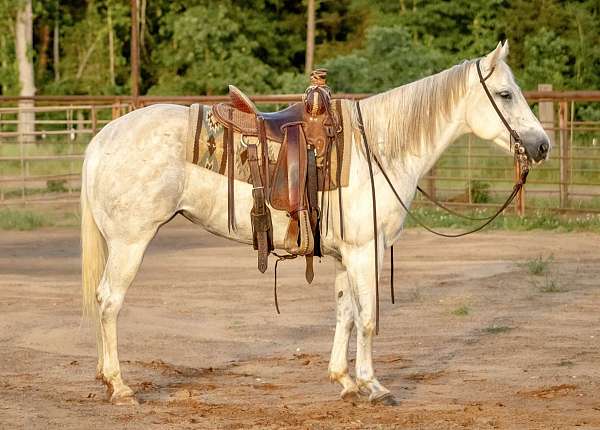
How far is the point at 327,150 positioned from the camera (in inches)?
277

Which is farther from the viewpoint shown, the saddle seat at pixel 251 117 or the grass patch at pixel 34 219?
the grass patch at pixel 34 219

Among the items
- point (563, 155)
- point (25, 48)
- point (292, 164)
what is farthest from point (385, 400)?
point (25, 48)

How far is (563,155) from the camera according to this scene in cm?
1678

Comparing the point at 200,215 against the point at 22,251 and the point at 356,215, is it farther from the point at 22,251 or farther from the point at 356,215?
the point at 22,251

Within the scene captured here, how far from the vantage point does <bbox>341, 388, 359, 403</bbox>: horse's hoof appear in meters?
7.07

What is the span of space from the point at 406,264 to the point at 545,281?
1.86 m

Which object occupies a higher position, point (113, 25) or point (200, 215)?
point (113, 25)

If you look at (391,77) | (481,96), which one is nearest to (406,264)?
(481,96)

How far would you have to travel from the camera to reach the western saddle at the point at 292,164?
6.98 meters

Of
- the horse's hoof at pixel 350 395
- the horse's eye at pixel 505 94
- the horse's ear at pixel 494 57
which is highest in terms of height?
the horse's ear at pixel 494 57

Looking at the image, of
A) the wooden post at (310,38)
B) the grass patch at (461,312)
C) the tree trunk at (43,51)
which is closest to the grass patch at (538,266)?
the grass patch at (461,312)

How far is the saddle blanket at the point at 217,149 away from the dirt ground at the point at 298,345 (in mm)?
1303

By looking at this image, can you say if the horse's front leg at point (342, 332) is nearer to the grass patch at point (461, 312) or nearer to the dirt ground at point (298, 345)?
the dirt ground at point (298, 345)

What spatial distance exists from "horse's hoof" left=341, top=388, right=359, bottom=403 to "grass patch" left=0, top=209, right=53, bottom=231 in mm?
10626
